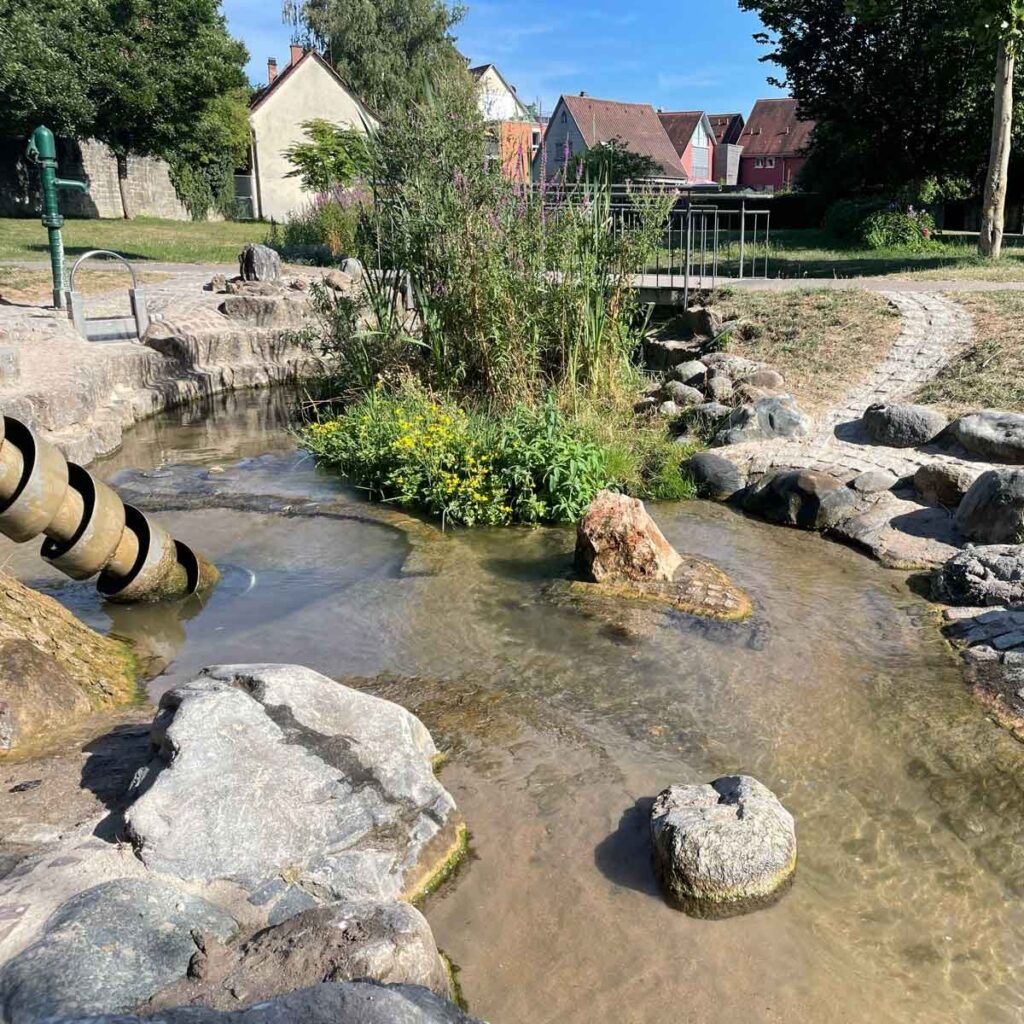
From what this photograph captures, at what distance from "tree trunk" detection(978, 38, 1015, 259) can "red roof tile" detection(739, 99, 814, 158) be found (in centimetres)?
4773

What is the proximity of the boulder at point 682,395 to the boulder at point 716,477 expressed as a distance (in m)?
1.46

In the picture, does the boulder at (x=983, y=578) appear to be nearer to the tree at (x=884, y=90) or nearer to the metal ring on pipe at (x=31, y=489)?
the metal ring on pipe at (x=31, y=489)

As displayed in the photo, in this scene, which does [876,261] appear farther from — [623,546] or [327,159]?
[623,546]

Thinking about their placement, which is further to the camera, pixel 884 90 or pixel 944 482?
pixel 884 90

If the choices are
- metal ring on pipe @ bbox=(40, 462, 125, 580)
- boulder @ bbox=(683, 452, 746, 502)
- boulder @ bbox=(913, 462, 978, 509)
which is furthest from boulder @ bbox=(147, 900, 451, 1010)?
boulder @ bbox=(683, 452, 746, 502)

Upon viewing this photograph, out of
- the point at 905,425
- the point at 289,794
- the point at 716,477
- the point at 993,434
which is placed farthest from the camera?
the point at 905,425

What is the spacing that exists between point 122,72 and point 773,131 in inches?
1873

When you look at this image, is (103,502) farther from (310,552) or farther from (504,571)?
(504,571)

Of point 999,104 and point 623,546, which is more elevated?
point 999,104

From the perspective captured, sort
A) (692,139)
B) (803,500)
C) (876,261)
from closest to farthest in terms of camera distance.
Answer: (803,500)
(876,261)
(692,139)

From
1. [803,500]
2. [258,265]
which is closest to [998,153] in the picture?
[803,500]

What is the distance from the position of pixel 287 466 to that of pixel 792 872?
6919 mm

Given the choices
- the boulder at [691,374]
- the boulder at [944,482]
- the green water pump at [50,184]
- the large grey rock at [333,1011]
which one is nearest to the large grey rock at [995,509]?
the boulder at [944,482]

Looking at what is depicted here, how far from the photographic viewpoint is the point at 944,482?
743cm
